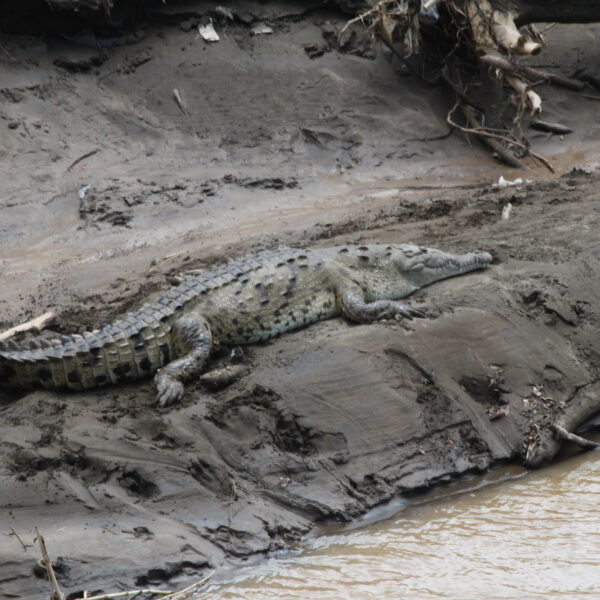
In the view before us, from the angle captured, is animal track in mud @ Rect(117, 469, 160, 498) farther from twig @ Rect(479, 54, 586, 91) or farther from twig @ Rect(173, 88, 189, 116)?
twig @ Rect(479, 54, 586, 91)

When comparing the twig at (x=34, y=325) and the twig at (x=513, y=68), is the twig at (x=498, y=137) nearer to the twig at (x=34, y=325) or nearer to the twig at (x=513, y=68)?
the twig at (x=513, y=68)

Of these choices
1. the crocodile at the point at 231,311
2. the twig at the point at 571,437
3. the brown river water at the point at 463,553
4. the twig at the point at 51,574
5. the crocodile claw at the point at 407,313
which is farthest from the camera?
the crocodile claw at the point at 407,313

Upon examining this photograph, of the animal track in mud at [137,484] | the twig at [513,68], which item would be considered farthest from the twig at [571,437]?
the twig at [513,68]

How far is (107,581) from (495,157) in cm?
719

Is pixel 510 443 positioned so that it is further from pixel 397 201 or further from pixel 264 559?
pixel 397 201

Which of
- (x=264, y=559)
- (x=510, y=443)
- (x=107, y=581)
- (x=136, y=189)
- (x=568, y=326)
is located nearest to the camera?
(x=107, y=581)

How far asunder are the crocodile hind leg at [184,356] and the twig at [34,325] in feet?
4.11

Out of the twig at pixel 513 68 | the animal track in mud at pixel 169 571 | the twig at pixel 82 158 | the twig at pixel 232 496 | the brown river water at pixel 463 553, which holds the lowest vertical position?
the brown river water at pixel 463 553

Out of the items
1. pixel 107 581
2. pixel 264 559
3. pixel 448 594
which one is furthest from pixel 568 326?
pixel 107 581

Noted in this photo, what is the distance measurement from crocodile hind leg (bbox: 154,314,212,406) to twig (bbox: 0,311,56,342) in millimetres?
1252

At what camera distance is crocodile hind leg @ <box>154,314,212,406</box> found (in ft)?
16.0

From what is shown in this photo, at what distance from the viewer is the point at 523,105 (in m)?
9.12

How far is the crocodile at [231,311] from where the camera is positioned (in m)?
4.96

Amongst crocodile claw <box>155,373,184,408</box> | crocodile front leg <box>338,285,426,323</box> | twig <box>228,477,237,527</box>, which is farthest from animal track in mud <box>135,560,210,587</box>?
crocodile front leg <box>338,285,426,323</box>
